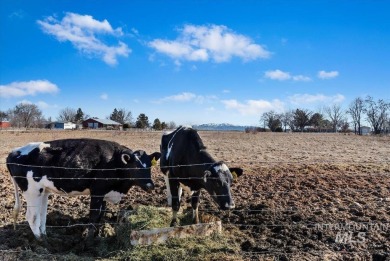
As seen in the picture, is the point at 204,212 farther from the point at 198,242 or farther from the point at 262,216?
the point at 198,242

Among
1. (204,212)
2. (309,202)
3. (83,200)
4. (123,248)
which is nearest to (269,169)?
(309,202)

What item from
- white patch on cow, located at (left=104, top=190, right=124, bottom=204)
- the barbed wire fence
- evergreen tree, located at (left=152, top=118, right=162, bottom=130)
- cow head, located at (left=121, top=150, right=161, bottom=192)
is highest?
evergreen tree, located at (left=152, top=118, right=162, bottom=130)

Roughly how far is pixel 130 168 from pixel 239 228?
263cm

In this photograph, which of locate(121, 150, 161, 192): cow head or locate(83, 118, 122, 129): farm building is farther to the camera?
locate(83, 118, 122, 129): farm building

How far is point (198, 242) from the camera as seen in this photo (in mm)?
6703

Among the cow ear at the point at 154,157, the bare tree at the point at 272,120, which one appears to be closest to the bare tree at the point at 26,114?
the bare tree at the point at 272,120

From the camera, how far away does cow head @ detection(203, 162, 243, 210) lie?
22.2 feet

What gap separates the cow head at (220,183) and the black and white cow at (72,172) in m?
1.37

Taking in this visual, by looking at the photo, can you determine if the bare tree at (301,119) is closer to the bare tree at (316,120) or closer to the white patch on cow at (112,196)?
the bare tree at (316,120)

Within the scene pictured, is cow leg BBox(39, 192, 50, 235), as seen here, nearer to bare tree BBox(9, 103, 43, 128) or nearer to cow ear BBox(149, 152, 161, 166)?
cow ear BBox(149, 152, 161, 166)

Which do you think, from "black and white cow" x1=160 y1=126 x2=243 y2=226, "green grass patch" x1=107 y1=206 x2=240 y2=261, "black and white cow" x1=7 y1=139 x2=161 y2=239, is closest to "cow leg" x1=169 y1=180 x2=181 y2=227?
"black and white cow" x1=160 y1=126 x2=243 y2=226

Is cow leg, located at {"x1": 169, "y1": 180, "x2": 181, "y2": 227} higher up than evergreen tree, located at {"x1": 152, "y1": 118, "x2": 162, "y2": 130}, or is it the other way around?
evergreen tree, located at {"x1": 152, "y1": 118, "x2": 162, "y2": 130}

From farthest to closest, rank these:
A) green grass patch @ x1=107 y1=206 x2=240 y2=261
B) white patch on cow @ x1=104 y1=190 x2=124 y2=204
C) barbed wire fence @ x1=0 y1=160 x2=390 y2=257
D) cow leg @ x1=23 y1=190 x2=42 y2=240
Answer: white patch on cow @ x1=104 y1=190 x2=124 y2=204, cow leg @ x1=23 y1=190 x2=42 y2=240, barbed wire fence @ x1=0 y1=160 x2=390 y2=257, green grass patch @ x1=107 y1=206 x2=240 y2=261

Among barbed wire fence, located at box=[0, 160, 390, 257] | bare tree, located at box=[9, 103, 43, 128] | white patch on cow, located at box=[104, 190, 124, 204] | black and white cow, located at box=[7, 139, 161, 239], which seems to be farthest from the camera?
bare tree, located at box=[9, 103, 43, 128]
